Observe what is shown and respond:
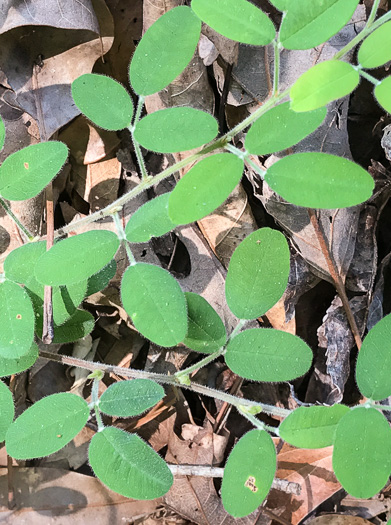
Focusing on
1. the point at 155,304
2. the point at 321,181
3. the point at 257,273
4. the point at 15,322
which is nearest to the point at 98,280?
the point at 15,322

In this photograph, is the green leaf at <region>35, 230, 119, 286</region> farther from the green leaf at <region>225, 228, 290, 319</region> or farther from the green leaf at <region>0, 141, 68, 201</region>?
the green leaf at <region>225, 228, 290, 319</region>

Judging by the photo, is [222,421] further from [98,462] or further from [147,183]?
[147,183]

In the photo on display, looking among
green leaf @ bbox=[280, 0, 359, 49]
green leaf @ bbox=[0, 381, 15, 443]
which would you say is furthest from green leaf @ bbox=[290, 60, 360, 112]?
green leaf @ bbox=[0, 381, 15, 443]

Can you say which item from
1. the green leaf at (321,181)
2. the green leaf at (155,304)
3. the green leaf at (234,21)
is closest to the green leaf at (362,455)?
the green leaf at (155,304)

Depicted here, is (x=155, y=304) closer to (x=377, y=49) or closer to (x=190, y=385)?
(x=190, y=385)

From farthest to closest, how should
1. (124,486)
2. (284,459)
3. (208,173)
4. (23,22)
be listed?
(284,459) < (23,22) < (124,486) < (208,173)

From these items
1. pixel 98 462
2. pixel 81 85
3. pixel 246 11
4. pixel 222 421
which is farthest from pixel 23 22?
pixel 222 421
